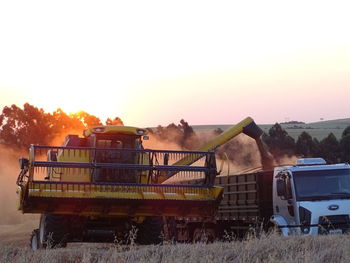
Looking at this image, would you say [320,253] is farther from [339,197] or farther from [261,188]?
[261,188]

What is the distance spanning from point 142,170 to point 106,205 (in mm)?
1066

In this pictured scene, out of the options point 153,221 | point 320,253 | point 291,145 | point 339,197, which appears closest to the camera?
point 320,253

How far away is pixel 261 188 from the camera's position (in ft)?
58.7

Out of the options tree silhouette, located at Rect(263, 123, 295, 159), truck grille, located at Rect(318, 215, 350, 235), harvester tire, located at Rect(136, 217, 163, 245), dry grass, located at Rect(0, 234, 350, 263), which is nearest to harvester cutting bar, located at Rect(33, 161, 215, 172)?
harvester tire, located at Rect(136, 217, 163, 245)

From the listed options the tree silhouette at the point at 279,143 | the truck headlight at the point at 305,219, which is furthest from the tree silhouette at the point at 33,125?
the truck headlight at the point at 305,219

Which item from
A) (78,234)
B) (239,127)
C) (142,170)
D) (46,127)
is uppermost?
(46,127)

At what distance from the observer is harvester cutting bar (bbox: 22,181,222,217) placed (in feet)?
44.7

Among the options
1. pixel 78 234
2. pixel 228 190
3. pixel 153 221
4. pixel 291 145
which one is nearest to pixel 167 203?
pixel 153 221

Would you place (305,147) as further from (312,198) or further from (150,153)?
(150,153)

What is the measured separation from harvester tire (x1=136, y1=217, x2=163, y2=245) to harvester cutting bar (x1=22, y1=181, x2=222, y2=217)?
46 cm

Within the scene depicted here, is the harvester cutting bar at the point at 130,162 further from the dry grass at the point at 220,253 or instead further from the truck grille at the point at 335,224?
the dry grass at the point at 220,253

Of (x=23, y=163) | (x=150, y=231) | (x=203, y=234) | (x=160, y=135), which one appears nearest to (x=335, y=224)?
(x=150, y=231)

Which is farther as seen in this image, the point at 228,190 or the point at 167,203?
the point at 228,190

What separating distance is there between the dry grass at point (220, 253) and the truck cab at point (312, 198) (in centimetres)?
483
